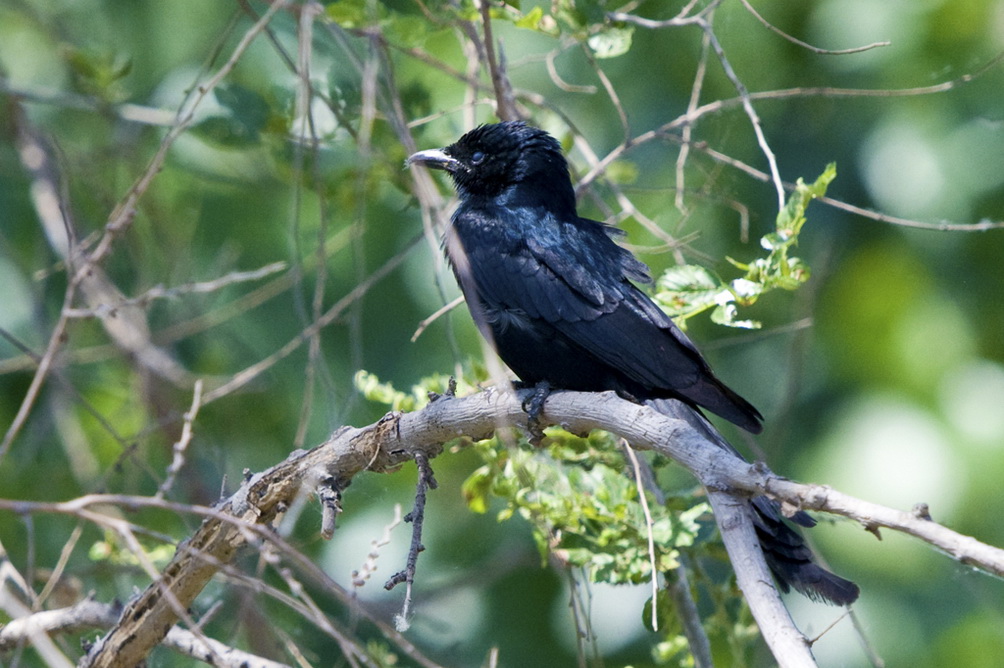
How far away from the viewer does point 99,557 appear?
373 cm

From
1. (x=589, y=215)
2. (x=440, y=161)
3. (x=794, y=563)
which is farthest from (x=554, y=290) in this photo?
(x=589, y=215)

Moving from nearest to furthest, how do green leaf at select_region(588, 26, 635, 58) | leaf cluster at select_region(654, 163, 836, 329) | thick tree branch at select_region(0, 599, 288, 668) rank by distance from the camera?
leaf cluster at select_region(654, 163, 836, 329) < thick tree branch at select_region(0, 599, 288, 668) < green leaf at select_region(588, 26, 635, 58)

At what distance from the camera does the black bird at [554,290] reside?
3.07 meters

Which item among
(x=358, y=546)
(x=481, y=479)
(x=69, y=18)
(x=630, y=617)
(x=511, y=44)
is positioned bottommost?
(x=630, y=617)

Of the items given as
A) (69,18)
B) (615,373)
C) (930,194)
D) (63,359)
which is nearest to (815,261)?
(930,194)

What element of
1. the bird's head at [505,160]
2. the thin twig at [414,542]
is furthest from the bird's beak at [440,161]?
the thin twig at [414,542]

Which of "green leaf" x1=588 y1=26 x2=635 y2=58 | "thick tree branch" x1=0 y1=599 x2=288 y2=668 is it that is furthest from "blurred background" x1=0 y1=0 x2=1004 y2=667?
"thick tree branch" x1=0 y1=599 x2=288 y2=668

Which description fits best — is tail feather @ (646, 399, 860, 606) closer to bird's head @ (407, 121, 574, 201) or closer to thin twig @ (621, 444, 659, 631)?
thin twig @ (621, 444, 659, 631)

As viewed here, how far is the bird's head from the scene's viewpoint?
373 cm

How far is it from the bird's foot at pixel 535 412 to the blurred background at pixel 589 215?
205cm

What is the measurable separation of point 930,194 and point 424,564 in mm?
3573

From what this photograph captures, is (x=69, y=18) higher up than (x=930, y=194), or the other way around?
(x=69, y=18)

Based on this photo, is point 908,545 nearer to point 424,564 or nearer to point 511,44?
point 424,564

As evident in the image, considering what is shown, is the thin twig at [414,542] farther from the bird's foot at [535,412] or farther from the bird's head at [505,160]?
the bird's head at [505,160]
